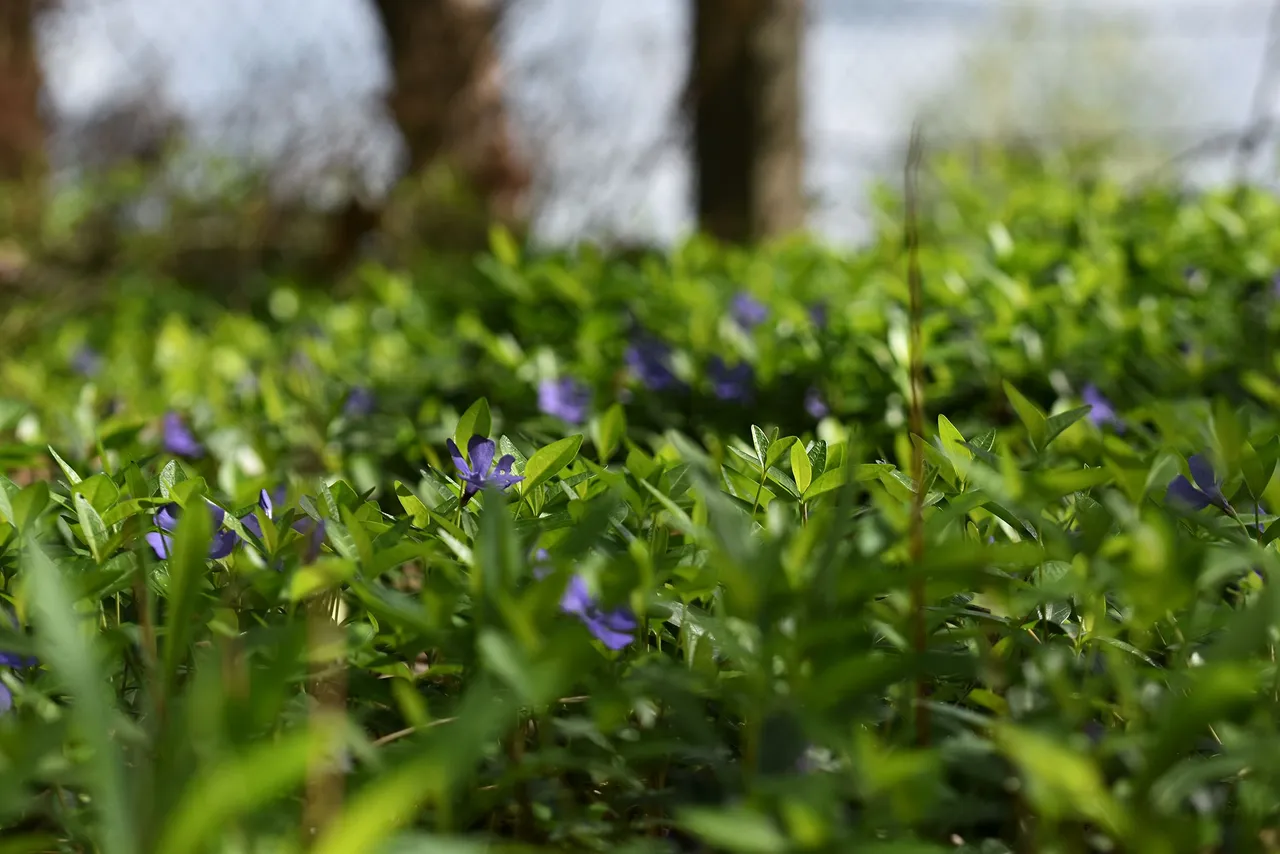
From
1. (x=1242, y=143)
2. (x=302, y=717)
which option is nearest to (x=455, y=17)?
(x=1242, y=143)

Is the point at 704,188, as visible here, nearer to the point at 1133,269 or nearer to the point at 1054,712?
the point at 1133,269

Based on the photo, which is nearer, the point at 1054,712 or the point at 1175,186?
the point at 1054,712

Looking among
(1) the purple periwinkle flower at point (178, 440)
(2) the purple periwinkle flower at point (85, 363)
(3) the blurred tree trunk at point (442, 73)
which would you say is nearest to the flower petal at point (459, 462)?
(1) the purple periwinkle flower at point (178, 440)

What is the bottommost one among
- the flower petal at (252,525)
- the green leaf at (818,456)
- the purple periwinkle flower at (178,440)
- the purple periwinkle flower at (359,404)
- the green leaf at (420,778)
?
the purple periwinkle flower at (359,404)

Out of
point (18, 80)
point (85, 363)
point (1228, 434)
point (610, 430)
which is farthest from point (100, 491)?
point (18, 80)

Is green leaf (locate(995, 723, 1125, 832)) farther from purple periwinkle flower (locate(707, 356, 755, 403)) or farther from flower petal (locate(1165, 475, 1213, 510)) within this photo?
purple periwinkle flower (locate(707, 356, 755, 403))

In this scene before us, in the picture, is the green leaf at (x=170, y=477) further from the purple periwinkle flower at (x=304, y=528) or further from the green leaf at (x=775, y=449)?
the green leaf at (x=775, y=449)

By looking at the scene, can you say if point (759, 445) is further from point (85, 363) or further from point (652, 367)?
point (85, 363)
